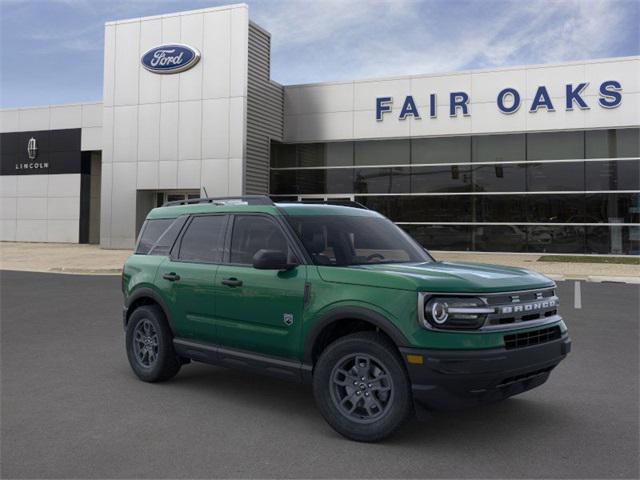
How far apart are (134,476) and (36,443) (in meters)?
1.04

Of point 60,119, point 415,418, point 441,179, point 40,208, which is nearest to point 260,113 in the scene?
point 441,179

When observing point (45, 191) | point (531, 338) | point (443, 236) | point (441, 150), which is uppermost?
point (441, 150)

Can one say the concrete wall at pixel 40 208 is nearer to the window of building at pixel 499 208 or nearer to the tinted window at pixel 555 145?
the window of building at pixel 499 208

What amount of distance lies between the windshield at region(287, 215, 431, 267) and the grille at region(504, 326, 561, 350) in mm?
1322

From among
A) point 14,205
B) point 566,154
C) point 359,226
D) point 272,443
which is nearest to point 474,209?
point 566,154

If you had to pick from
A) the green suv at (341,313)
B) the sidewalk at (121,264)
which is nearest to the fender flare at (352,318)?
the green suv at (341,313)

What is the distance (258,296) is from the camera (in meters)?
5.01

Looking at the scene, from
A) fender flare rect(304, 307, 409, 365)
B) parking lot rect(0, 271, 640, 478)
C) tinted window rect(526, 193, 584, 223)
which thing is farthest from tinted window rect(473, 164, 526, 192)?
fender flare rect(304, 307, 409, 365)

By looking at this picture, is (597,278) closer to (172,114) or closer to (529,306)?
(529,306)

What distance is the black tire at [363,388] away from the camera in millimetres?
4188

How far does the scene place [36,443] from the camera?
4.32m

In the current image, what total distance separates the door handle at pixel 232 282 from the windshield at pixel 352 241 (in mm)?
663

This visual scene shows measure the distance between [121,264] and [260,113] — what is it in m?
9.23

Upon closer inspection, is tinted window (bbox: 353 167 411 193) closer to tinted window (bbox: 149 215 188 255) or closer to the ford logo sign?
the ford logo sign
